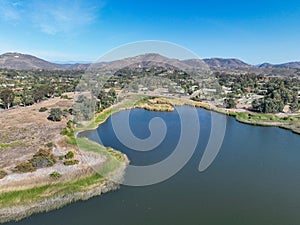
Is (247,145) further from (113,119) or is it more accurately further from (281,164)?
(113,119)

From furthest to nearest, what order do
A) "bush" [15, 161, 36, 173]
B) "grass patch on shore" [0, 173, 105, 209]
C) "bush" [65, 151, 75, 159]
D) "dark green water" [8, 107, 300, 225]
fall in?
"bush" [65, 151, 75, 159] < "bush" [15, 161, 36, 173] < "grass patch on shore" [0, 173, 105, 209] < "dark green water" [8, 107, 300, 225]

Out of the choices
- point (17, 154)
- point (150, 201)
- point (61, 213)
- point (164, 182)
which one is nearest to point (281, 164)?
point (164, 182)

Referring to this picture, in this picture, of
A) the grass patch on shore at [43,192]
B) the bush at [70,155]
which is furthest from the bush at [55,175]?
the bush at [70,155]

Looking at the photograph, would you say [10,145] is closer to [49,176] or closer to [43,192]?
[49,176]

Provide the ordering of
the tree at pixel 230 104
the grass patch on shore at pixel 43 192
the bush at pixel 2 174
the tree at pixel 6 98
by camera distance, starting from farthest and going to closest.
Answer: the tree at pixel 230 104 < the tree at pixel 6 98 < the bush at pixel 2 174 < the grass patch on shore at pixel 43 192

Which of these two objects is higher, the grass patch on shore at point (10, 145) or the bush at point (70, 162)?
the bush at point (70, 162)

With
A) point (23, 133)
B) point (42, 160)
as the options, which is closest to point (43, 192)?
point (42, 160)

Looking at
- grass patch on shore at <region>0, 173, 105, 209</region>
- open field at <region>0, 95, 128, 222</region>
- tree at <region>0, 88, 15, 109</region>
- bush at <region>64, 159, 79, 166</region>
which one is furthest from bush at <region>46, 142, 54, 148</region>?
tree at <region>0, 88, 15, 109</region>

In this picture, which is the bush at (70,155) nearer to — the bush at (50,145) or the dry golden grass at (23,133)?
the dry golden grass at (23,133)

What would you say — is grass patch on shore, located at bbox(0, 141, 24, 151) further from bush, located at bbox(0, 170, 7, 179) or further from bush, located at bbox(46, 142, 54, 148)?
bush, located at bbox(0, 170, 7, 179)
